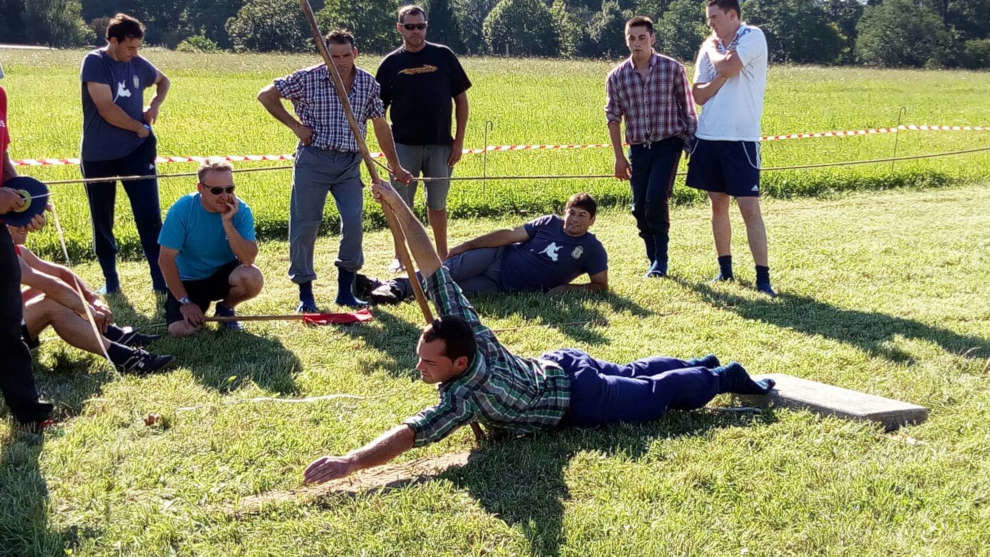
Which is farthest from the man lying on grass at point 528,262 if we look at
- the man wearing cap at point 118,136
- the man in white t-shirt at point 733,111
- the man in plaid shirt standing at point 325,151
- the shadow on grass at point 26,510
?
the shadow on grass at point 26,510

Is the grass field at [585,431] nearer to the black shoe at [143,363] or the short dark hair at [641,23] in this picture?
the black shoe at [143,363]

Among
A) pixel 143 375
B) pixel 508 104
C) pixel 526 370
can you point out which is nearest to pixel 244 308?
pixel 143 375

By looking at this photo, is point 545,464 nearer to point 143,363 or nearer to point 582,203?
point 143,363

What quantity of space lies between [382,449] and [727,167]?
4.41m

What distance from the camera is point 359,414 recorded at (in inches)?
192

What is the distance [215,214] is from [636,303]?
2993mm

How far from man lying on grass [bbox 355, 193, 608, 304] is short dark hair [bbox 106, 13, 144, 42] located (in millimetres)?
2379

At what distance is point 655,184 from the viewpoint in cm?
785

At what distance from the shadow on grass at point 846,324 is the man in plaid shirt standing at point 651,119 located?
2.73 ft

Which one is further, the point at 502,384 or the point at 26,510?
the point at 502,384

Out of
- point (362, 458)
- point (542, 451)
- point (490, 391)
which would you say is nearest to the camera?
point (362, 458)

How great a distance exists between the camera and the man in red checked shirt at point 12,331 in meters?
4.41

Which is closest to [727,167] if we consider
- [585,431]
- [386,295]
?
[386,295]

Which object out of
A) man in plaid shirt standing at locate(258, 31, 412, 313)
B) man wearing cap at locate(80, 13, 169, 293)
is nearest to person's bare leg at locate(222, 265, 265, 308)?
man in plaid shirt standing at locate(258, 31, 412, 313)
